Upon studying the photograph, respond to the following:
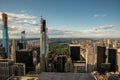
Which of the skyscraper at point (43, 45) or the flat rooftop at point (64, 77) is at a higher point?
the skyscraper at point (43, 45)

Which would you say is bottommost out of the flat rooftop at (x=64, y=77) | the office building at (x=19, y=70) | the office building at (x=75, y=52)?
the office building at (x=19, y=70)

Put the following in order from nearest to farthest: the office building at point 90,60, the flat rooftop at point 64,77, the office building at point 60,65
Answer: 1. the flat rooftop at point 64,77
2. the office building at point 60,65
3. the office building at point 90,60

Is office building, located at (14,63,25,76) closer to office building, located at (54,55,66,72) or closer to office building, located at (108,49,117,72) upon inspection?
office building, located at (54,55,66,72)

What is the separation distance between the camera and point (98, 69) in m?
16.9

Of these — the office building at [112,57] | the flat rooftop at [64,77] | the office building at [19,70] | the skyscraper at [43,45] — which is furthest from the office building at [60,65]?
the flat rooftop at [64,77]

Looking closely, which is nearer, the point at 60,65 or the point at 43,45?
the point at 60,65

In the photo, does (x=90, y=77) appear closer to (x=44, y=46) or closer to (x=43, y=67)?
(x=43, y=67)

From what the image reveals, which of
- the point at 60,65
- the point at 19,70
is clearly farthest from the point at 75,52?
the point at 19,70

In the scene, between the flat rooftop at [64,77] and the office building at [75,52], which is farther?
the office building at [75,52]

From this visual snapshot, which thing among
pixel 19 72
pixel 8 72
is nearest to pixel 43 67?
pixel 19 72

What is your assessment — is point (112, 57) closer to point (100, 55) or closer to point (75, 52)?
point (100, 55)

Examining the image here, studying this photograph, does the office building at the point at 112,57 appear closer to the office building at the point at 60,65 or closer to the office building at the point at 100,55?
the office building at the point at 100,55

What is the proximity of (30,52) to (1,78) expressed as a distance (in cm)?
497

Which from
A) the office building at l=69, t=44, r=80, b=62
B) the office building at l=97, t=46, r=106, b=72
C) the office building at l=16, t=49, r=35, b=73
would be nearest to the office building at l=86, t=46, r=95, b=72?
the office building at l=97, t=46, r=106, b=72
